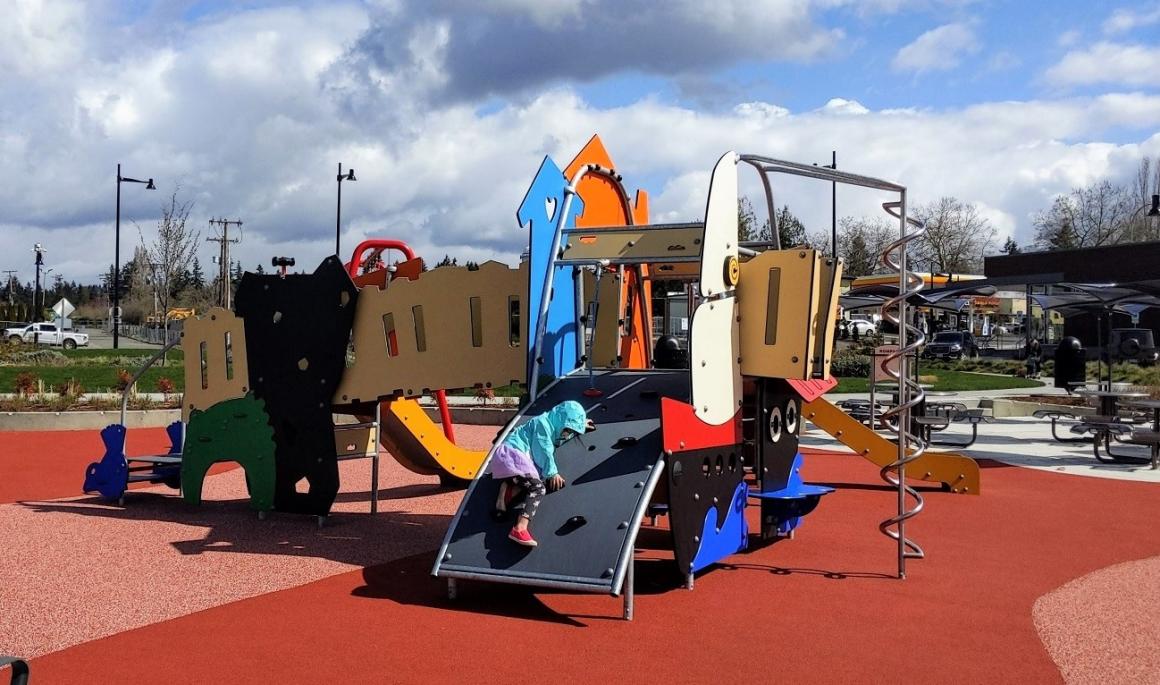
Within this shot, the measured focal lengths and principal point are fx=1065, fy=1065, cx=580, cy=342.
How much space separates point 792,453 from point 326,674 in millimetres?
5271

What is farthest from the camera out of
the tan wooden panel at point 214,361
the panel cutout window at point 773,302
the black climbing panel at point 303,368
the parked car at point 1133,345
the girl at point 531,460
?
the parked car at point 1133,345

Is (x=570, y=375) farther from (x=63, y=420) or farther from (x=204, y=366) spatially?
(x=63, y=420)

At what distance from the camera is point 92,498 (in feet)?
37.8

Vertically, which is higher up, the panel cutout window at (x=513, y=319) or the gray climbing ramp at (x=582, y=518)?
the panel cutout window at (x=513, y=319)

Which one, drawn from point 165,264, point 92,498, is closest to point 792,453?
point 92,498

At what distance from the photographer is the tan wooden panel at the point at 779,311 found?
26.2 ft

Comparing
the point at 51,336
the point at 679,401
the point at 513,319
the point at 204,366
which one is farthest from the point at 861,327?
the point at 679,401

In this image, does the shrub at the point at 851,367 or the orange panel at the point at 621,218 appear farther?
the shrub at the point at 851,367

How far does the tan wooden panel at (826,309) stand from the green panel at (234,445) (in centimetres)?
517

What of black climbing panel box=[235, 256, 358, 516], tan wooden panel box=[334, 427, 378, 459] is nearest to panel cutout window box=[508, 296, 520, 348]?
black climbing panel box=[235, 256, 358, 516]

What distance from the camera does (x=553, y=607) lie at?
6.87 metres

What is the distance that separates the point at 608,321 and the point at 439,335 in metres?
2.17

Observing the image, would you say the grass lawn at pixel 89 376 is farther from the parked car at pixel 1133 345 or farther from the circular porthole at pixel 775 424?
the parked car at pixel 1133 345


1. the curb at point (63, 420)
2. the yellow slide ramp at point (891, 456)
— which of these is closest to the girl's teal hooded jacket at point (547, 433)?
the yellow slide ramp at point (891, 456)
